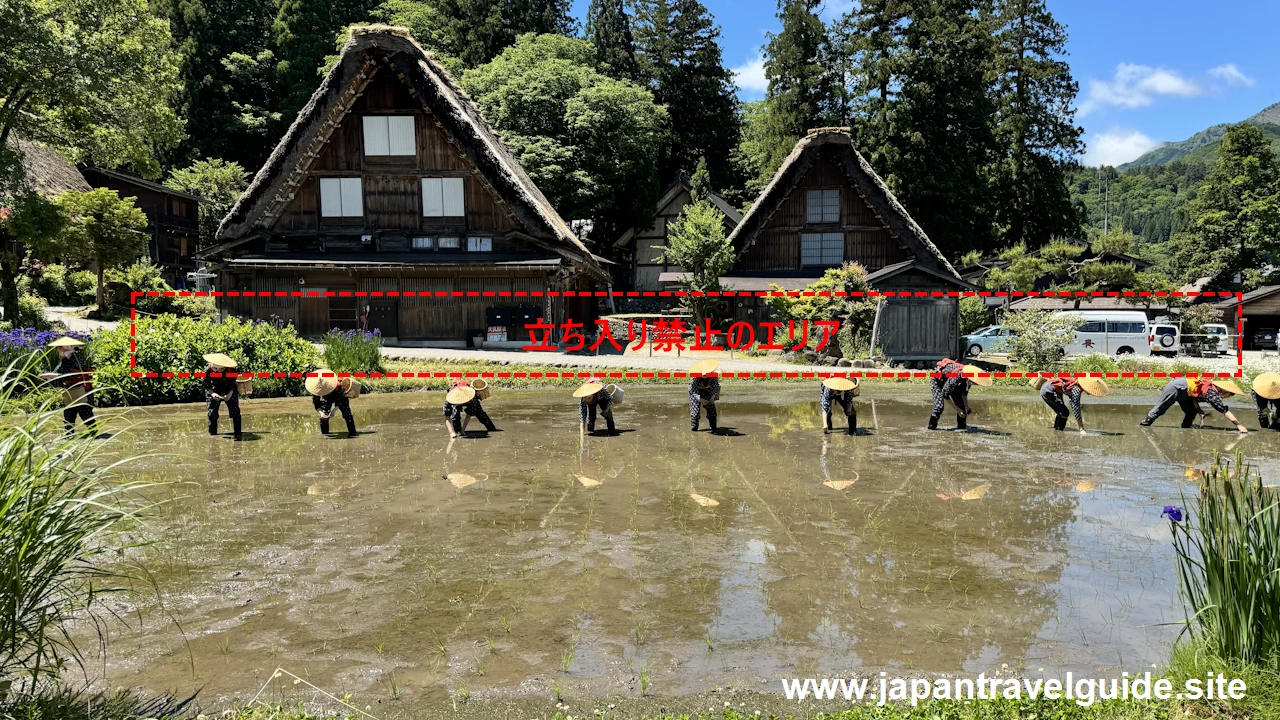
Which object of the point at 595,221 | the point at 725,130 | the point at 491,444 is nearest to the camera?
the point at 491,444

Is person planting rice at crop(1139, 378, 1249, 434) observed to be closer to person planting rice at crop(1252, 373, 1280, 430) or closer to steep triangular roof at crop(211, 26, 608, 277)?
person planting rice at crop(1252, 373, 1280, 430)

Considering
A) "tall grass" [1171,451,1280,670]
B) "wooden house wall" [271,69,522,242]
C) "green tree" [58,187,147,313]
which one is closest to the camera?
"tall grass" [1171,451,1280,670]

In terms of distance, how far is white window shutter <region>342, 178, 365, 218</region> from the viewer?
25.3 meters

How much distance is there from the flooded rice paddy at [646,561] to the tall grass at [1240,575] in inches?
27.0

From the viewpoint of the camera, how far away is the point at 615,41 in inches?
1810

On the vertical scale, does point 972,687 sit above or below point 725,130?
below

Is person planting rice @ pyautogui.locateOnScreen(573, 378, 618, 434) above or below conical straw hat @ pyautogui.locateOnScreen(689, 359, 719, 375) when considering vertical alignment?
below

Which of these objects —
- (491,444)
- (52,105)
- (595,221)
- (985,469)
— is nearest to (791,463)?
(985,469)

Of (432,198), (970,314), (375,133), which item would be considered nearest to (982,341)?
(970,314)

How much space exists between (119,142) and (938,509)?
23592 mm

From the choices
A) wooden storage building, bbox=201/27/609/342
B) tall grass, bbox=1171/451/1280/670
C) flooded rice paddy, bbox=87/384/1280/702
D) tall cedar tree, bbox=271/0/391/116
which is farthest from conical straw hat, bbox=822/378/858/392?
tall cedar tree, bbox=271/0/391/116

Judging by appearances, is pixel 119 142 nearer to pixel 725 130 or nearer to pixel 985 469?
pixel 985 469

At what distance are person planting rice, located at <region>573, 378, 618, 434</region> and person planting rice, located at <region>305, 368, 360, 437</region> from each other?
11.2 feet

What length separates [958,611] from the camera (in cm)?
506
